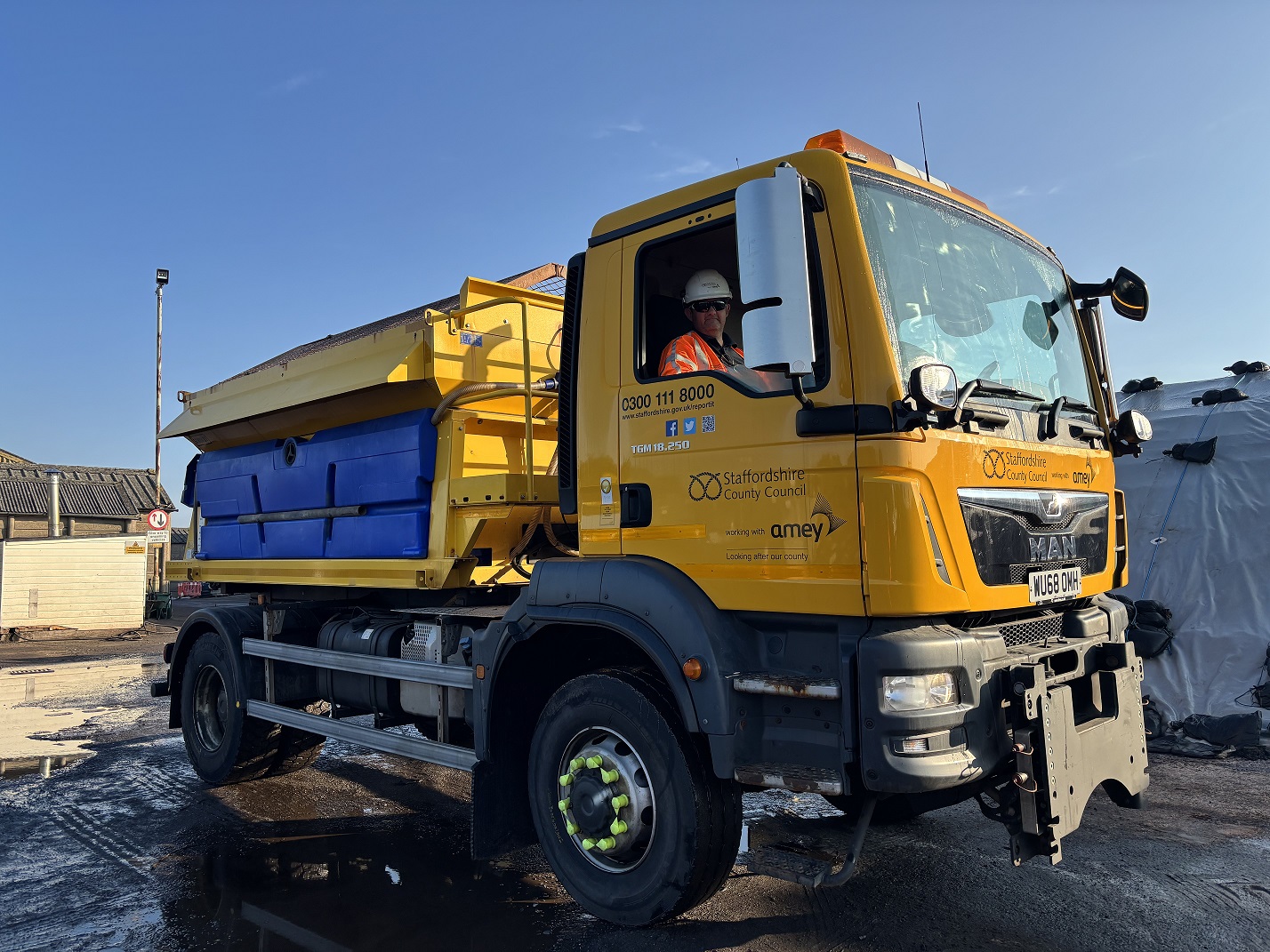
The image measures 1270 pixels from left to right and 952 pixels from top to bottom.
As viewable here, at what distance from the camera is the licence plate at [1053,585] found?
3.60m

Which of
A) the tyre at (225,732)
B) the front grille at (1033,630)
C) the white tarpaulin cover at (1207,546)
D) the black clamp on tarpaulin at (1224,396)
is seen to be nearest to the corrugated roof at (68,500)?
the tyre at (225,732)

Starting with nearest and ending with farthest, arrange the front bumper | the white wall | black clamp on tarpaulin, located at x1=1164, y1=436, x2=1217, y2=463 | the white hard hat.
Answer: the front bumper
the white hard hat
black clamp on tarpaulin, located at x1=1164, y1=436, x2=1217, y2=463
the white wall

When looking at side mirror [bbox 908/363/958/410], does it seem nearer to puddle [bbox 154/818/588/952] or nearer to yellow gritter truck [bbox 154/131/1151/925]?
yellow gritter truck [bbox 154/131/1151/925]

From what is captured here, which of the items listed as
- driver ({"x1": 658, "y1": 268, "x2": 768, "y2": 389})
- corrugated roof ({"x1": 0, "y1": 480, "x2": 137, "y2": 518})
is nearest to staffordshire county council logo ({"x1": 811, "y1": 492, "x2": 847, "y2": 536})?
driver ({"x1": 658, "y1": 268, "x2": 768, "y2": 389})

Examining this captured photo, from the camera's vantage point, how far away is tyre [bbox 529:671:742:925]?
362 cm

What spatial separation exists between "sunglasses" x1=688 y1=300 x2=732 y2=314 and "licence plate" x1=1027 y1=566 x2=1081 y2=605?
5.75 feet

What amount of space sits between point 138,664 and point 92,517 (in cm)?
2493

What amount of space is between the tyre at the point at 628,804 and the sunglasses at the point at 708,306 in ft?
5.50

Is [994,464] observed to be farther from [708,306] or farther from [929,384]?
[708,306]

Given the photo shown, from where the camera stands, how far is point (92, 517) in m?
36.6

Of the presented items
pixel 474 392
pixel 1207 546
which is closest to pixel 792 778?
pixel 474 392

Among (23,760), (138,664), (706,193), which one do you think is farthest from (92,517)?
(706,193)

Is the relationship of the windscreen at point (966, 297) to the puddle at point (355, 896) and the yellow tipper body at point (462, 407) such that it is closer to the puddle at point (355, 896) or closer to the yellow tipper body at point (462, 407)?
the yellow tipper body at point (462, 407)

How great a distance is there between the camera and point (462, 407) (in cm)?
517
